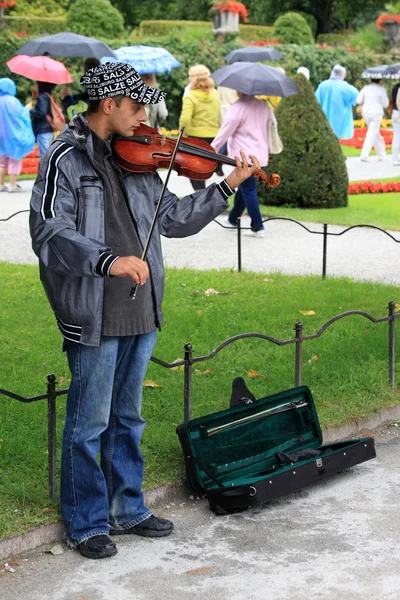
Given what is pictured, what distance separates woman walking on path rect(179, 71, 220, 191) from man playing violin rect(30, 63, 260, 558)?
8.97m

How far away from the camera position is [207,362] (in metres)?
6.81

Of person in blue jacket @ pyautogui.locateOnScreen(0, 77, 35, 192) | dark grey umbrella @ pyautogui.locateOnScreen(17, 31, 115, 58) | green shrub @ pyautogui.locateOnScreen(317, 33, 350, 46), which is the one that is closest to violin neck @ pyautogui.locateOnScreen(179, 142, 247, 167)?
person in blue jacket @ pyautogui.locateOnScreen(0, 77, 35, 192)

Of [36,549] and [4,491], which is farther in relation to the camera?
[4,491]

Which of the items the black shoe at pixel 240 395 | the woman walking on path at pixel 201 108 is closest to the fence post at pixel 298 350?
the black shoe at pixel 240 395

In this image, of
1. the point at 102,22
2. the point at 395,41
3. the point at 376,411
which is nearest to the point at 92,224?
the point at 376,411

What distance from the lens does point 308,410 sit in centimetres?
534

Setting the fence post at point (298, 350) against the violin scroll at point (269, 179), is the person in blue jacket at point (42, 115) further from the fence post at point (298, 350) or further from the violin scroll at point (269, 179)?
the violin scroll at point (269, 179)

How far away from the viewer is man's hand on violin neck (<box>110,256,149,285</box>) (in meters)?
3.76

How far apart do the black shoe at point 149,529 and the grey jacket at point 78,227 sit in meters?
0.86

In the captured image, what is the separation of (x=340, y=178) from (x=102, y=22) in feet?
74.7

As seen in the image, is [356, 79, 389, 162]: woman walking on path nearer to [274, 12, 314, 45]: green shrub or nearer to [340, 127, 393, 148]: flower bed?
[340, 127, 393, 148]: flower bed

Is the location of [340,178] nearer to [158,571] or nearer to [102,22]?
[158,571]

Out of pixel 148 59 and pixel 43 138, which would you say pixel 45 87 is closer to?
pixel 43 138

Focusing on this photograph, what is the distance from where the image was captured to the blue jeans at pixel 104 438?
13.5 feet
